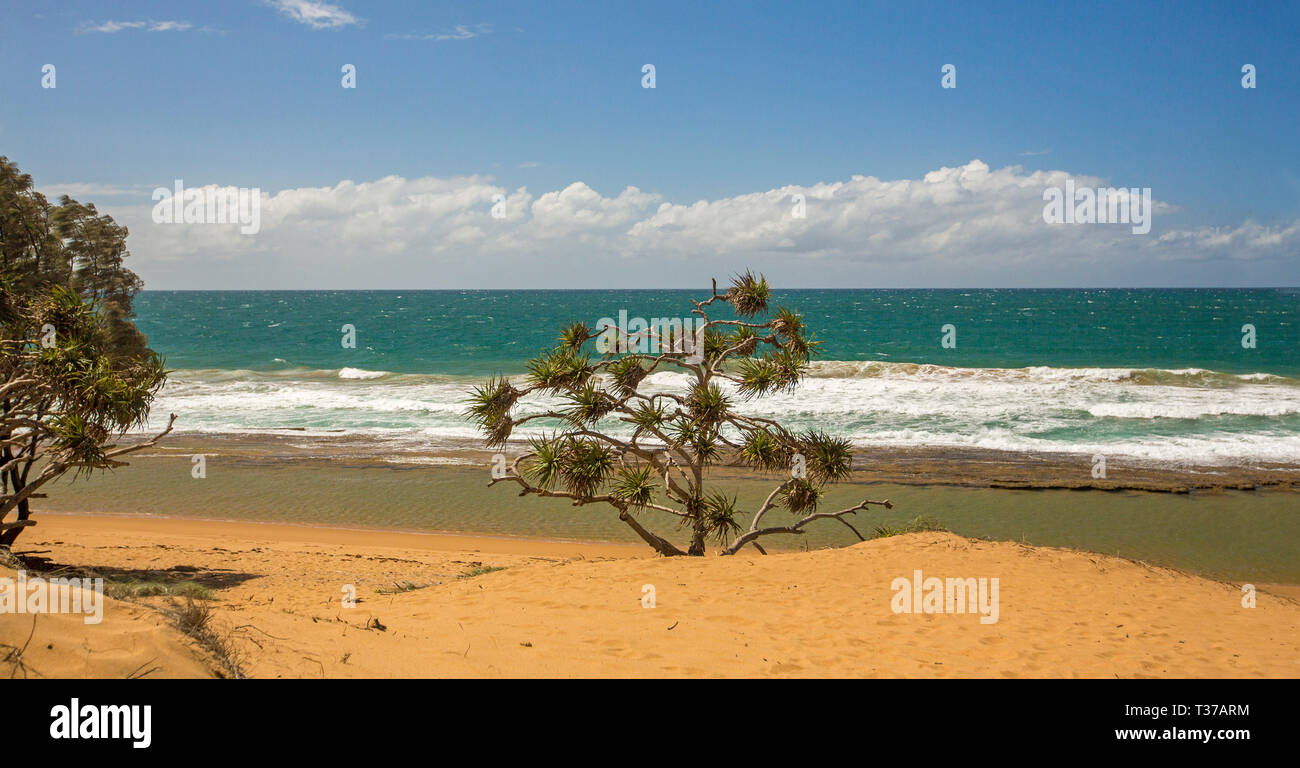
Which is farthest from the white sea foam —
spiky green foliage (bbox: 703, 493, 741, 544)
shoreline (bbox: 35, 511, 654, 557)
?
spiky green foliage (bbox: 703, 493, 741, 544)

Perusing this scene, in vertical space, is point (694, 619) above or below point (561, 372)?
below

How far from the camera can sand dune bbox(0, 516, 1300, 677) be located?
523 cm

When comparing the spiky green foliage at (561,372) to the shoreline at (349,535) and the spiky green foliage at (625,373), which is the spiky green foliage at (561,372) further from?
the shoreline at (349,535)

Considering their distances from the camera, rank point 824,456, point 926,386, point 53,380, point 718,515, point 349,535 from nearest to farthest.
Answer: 1. point 53,380
2. point 718,515
3. point 824,456
4. point 349,535
5. point 926,386

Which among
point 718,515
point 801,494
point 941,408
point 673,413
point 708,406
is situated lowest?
point 718,515

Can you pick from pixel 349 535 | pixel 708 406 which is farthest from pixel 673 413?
pixel 349 535

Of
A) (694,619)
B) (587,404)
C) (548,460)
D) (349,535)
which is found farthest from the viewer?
(349,535)

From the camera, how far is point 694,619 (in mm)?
7555

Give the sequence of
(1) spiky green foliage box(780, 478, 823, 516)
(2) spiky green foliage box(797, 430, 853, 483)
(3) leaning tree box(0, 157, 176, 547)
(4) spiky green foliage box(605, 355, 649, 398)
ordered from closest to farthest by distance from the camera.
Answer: (3) leaning tree box(0, 157, 176, 547) < (4) spiky green foliage box(605, 355, 649, 398) < (2) spiky green foliage box(797, 430, 853, 483) < (1) spiky green foliage box(780, 478, 823, 516)

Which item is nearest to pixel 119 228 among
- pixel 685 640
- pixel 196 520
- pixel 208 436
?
pixel 196 520

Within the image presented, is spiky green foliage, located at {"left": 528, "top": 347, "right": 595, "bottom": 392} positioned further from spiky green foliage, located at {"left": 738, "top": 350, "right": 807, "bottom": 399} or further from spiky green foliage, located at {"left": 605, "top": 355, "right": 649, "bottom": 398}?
spiky green foliage, located at {"left": 738, "top": 350, "right": 807, "bottom": 399}

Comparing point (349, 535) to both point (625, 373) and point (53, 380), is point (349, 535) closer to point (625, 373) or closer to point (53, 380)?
point (53, 380)

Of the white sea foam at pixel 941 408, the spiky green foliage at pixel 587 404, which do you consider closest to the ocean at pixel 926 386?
the white sea foam at pixel 941 408

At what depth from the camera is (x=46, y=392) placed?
9469mm
